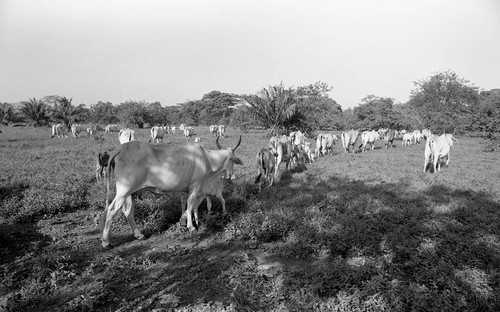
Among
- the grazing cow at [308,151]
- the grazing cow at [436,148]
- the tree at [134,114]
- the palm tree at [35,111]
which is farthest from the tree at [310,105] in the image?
the palm tree at [35,111]

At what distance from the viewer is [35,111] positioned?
44562mm

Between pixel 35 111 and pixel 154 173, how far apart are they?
51464 millimetres

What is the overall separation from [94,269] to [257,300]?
2.63 metres

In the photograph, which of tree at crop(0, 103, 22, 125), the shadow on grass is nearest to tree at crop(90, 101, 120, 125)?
tree at crop(0, 103, 22, 125)

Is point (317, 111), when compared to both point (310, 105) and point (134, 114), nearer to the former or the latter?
point (310, 105)

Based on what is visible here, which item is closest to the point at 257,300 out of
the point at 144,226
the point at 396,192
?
the point at 144,226

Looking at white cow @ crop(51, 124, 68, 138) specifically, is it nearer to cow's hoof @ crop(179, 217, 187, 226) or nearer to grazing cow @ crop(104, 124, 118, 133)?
grazing cow @ crop(104, 124, 118, 133)

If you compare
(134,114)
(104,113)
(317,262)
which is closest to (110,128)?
(134,114)

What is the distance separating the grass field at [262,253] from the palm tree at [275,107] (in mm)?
11351

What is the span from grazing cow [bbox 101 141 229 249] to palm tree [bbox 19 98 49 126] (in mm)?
50421

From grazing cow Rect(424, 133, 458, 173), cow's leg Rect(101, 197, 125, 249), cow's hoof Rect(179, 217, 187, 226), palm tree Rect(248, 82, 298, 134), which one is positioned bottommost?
cow's hoof Rect(179, 217, 187, 226)

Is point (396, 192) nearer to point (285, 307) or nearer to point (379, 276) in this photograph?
point (379, 276)

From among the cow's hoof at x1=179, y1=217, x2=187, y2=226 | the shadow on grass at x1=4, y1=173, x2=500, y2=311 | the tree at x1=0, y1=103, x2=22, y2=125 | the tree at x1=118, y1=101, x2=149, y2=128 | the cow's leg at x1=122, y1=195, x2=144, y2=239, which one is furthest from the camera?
the tree at x1=0, y1=103, x2=22, y2=125

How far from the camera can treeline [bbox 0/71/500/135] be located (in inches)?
771
